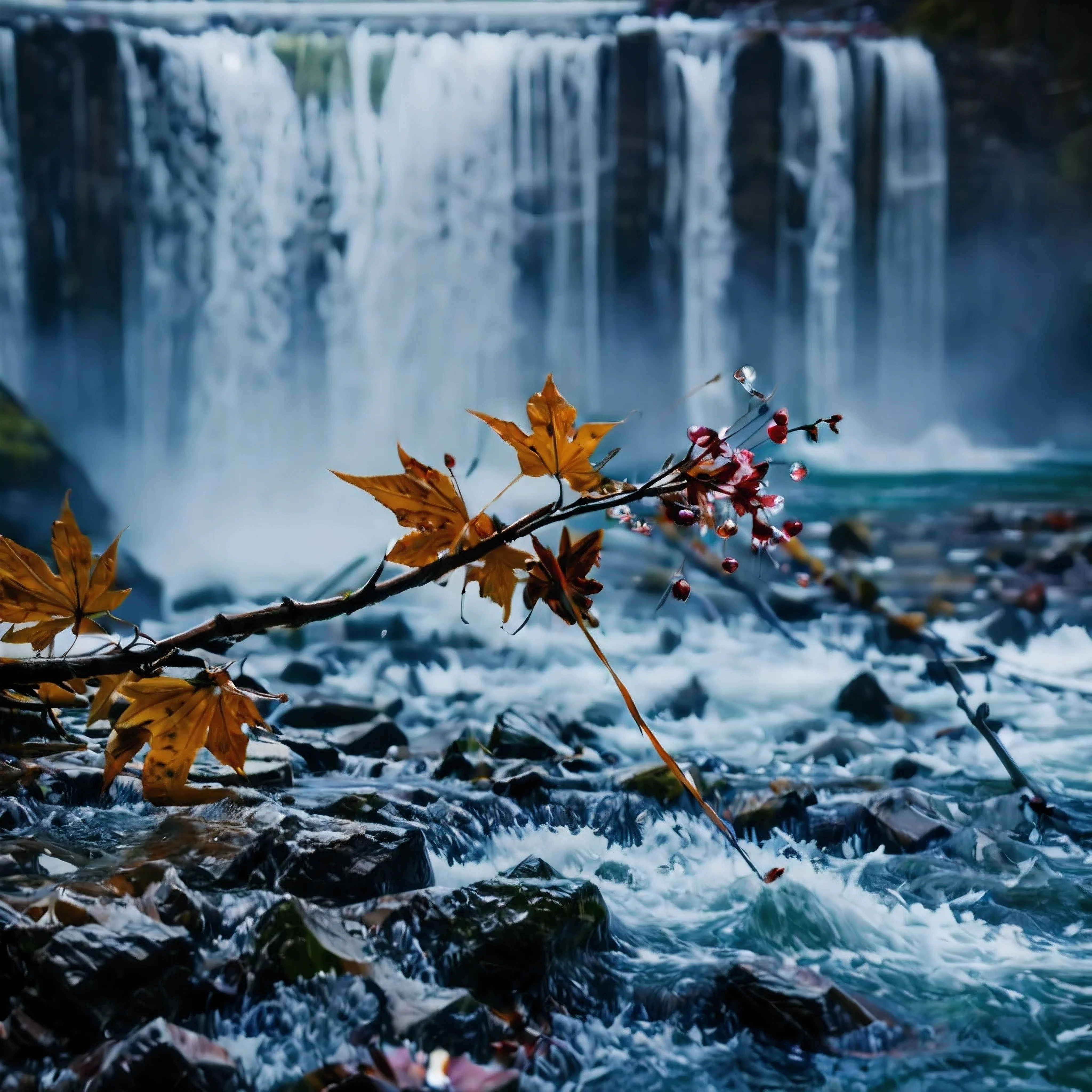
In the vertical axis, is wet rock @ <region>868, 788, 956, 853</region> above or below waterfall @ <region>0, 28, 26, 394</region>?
below

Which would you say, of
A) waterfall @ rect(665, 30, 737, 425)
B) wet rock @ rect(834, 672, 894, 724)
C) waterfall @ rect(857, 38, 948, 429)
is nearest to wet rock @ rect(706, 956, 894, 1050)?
wet rock @ rect(834, 672, 894, 724)

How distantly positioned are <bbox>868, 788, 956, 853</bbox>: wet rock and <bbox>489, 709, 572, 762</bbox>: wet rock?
15.0 inches

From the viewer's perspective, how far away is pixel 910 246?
3.08 meters

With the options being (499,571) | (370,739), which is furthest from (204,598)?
(499,571)

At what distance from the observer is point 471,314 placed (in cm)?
305

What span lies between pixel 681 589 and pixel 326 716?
1091 mm

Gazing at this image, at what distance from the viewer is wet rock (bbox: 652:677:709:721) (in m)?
1.63

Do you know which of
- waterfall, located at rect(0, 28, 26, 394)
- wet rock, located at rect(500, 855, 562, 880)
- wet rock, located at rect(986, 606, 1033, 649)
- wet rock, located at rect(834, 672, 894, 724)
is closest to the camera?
wet rock, located at rect(500, 855, 562, 880)

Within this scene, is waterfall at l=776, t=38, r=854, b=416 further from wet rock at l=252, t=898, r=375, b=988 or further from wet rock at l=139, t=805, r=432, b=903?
wet rock at l=252, t=898, r=375, b=988

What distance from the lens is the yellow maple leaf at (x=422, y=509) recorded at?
0.36 metres

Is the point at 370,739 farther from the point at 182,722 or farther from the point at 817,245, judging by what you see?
the point at 817,245

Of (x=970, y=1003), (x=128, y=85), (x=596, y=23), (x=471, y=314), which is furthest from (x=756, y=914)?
(x=128, y=85)

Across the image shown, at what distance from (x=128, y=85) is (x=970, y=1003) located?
310cm

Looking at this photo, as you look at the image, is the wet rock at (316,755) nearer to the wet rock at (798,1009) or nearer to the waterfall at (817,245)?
the wet rock at (798,1009)
